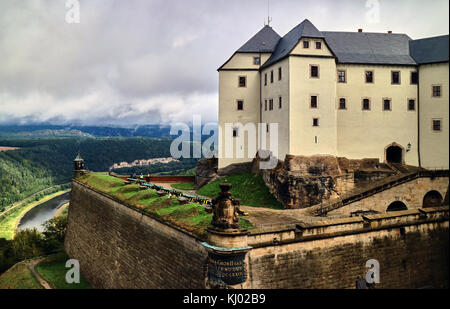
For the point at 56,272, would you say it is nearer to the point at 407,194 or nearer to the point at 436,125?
the point at 407,194

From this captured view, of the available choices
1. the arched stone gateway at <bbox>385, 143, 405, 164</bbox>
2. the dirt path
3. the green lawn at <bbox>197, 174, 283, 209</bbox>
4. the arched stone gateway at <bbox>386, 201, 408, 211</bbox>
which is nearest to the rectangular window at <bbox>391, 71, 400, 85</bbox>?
the arched stone gateway at <bbox>385, 143, 405, 164</bbox>

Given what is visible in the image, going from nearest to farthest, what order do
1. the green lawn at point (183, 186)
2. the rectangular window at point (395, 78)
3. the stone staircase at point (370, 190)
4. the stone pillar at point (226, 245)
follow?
the stone pillar at point (226, 245), the stone staircase at point (370, 190), the rectangular window at point (395, 78), the green lawn at point (183, 186)

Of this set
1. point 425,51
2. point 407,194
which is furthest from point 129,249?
point 425,51

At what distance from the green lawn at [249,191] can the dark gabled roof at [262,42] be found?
1542 cm

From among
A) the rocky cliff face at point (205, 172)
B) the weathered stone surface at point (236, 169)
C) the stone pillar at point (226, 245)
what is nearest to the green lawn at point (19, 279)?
the rocky cliff face at point (205, 172)

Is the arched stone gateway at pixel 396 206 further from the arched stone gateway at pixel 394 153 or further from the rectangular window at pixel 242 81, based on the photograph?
the rectangular window at pixel 242 81

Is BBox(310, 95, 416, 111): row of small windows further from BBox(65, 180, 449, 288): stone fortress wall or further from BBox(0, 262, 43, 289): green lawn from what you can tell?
BBox(0, 262, 43, 289): green lawn

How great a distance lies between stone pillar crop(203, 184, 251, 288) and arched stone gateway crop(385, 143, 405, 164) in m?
29.1

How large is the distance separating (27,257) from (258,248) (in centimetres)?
3931

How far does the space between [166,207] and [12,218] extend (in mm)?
116192

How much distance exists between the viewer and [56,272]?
38438 mm

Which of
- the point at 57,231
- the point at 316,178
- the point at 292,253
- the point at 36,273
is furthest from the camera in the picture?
the point at 57,231

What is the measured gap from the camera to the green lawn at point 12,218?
100713 millimetres

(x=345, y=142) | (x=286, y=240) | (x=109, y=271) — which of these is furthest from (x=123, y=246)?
(x=345, y=142)
